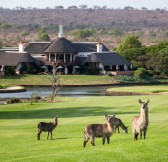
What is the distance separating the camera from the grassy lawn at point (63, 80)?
83.5 meters

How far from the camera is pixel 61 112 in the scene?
122 ft

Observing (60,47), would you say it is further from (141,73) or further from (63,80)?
(141,73)

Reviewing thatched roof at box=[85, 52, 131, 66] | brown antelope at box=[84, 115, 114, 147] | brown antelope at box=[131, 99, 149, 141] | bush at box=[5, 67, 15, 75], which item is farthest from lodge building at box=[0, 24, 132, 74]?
brown antelope at box=[84, 115, 114, 147]

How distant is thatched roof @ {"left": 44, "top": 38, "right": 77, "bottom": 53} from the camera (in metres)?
96.1

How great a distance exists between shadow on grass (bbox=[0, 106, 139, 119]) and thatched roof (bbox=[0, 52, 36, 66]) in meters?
54.0

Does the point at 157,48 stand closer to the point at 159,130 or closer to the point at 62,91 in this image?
the point at 62,91

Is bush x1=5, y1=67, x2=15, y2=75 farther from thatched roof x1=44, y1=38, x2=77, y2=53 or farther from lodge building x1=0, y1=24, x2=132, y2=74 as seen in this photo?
thatched roof x1=44, y1=38, x2=77, y2=53

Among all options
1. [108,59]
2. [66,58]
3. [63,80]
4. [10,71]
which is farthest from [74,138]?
[66,58]

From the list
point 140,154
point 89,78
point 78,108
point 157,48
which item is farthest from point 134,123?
point 157,48

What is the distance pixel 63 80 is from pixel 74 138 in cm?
6143

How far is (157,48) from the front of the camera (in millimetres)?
100312

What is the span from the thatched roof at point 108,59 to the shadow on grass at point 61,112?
54.3 m

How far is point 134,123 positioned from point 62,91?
53045mm

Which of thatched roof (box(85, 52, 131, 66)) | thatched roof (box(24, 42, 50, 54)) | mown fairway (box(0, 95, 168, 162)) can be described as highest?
thatched roof (box(24, 42, 50, 54))
